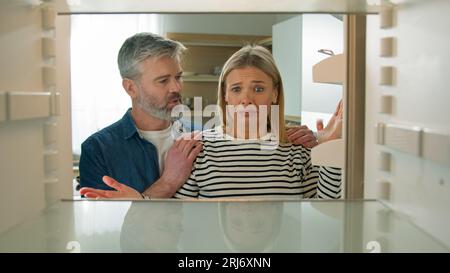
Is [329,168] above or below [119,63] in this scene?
below

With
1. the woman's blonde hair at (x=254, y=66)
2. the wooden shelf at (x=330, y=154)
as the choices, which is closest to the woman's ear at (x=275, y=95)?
the woman's blonde hair at (x=254, y=66)

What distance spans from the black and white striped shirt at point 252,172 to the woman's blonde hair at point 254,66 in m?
0.05

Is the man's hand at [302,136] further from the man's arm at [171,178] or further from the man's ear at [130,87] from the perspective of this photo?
the man's ear at [130,87]

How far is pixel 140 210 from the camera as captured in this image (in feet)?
2.63

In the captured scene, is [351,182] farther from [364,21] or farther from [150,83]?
[150,83]

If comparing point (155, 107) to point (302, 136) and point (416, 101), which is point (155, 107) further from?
point (416, 101)

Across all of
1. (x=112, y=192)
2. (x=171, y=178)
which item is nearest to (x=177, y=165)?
(x=171, y=178)

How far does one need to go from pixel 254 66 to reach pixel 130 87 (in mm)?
230

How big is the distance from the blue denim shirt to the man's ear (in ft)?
0.11

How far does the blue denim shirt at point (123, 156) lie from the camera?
2.68ft

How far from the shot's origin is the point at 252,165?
0.83 metres

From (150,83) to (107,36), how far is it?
11 cm
